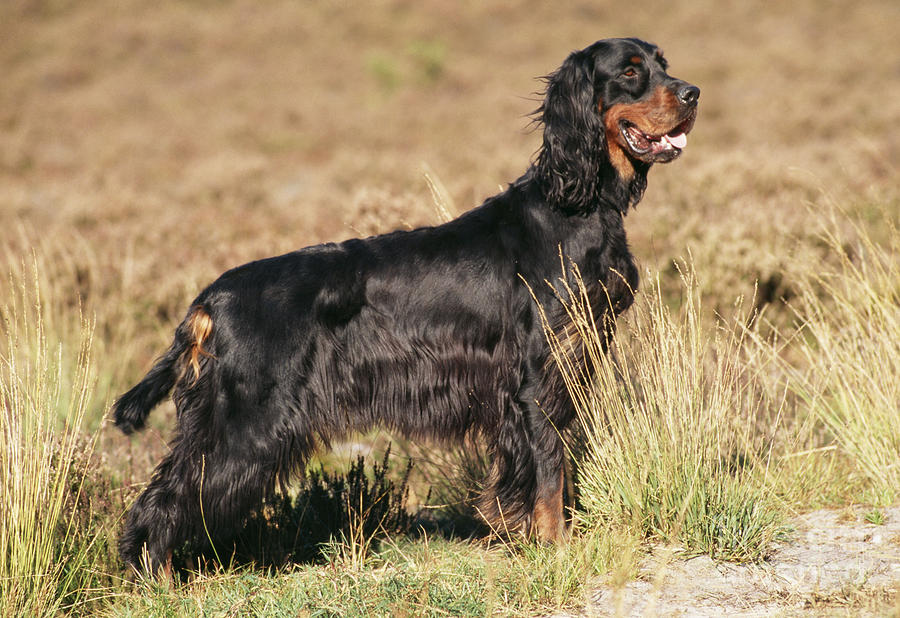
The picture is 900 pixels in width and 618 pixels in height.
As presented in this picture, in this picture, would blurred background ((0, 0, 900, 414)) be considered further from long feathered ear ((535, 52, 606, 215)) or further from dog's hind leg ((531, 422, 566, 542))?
dog's hind leg ((531, 422, 566, 542))

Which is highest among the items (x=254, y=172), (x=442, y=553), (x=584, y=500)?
(x=254, y=172)

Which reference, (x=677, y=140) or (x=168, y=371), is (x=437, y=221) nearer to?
(x=677, y=140)

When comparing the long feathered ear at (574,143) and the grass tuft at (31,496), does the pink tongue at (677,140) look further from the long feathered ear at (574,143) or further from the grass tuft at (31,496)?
the grass tuft at (31,496)

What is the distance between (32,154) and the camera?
18484 mm

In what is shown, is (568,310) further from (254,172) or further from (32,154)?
(32,154)

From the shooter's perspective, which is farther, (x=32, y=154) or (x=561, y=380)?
(x=32, y=154)

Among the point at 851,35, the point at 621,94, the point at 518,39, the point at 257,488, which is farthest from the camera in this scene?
the point at 518,39

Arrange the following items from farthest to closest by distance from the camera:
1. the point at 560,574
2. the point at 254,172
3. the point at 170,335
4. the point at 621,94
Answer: the point at 254,172 → the point at 170,335 → the point at 621,94 → the point at 560,574

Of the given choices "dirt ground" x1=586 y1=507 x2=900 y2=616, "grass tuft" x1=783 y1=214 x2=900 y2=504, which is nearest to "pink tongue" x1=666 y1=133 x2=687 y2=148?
"grass tuft" x1=783 y1=214 x2=900 y2=504

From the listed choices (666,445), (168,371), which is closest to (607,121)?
(666,445)

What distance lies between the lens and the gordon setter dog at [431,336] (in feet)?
10.3

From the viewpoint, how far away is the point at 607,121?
338 cm

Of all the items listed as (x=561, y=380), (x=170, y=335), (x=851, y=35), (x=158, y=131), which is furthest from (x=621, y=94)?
(x=851, y=35)

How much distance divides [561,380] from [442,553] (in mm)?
878
